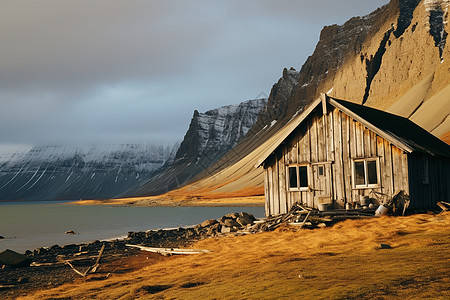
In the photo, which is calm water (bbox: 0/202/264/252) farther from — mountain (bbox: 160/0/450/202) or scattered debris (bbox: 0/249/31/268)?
mountain (bbox: 160/0/450/202)

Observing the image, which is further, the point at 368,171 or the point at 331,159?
the point at 331,159

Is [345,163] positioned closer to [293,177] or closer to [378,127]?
[378,127]

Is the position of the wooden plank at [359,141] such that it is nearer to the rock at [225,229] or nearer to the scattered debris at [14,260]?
the rock at [225,229]

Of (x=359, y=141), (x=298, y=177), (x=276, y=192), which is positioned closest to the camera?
(x=359, y=141)

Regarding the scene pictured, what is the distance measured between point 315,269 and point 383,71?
142429 mm

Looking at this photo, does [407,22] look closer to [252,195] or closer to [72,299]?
[252,195]

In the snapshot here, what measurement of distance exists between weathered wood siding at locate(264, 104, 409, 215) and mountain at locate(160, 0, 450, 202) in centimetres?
7467

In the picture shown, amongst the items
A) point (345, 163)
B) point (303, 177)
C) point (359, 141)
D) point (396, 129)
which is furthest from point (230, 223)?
point (396, 129)

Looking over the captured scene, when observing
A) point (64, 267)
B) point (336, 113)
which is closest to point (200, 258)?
point (64, 267)

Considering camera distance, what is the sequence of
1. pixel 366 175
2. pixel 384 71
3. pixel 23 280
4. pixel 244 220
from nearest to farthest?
pixel 23 280, pixel 366 175, pixel 244 220, pixel 384 71

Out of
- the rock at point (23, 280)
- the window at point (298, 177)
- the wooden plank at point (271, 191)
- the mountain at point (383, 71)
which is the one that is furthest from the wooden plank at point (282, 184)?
the mountain at point (383, 71)

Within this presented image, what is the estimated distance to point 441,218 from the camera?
20688mm

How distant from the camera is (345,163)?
24312mm

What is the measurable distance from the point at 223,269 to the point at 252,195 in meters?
115
